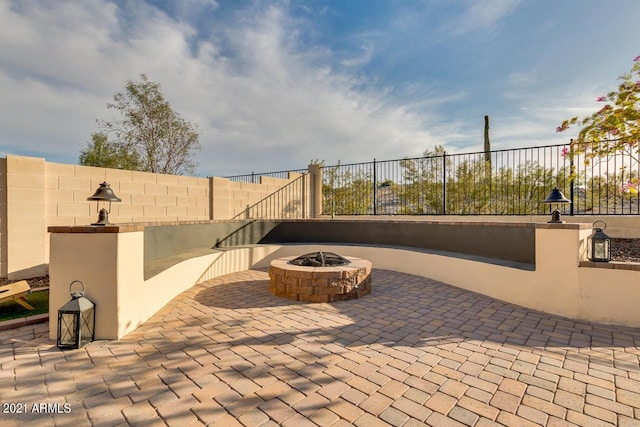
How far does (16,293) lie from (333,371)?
4.65 meters

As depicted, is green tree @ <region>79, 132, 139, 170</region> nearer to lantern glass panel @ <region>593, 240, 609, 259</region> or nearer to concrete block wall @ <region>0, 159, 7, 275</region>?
concrete block wall @ <region>0, 159, 7, 275</region>

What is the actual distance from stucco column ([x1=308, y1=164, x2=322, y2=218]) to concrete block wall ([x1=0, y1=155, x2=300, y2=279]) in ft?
15.0

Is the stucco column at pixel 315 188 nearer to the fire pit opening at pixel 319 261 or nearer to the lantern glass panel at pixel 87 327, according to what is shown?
the fire pit opening at pixel 319 261

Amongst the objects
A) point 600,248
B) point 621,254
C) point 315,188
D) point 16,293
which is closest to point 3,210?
point 16,293

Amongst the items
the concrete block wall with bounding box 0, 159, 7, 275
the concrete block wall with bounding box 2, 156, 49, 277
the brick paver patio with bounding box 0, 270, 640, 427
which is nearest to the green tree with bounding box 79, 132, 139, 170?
the concrete block wall with bounding box 2, 156, 49, 277

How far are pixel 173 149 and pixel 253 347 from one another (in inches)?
538

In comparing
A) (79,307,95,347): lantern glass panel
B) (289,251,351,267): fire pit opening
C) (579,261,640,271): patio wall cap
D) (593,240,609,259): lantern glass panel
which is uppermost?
(593,240,609,259): lantern glass panel

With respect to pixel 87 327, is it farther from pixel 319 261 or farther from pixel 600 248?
pixel 600 248

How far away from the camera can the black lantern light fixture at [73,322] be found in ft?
9.48

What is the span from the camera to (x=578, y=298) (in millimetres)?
3947

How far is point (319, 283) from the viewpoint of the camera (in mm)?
4559

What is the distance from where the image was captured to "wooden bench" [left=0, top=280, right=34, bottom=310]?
3813 mm

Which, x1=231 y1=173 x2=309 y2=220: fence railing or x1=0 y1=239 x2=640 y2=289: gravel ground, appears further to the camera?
x1=231 y1=173 x2=309 y2=220: fence railing

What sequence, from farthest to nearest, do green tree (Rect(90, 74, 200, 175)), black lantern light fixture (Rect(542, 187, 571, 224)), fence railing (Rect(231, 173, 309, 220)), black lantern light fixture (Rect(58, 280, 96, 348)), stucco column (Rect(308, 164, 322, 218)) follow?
green tree (Rect(90, 74, 200, 175)), stucco column (Rect(308, 164, 322, 218)), fence railing (Rect(231, 173, 309, 220)), black lantern light fixture (Rect(542, 187, 571, 224)), black lantern light fixture (Rect(58, 280, 96, 348))
